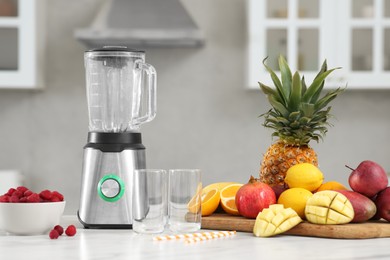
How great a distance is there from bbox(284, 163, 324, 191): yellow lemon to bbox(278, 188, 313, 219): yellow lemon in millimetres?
59

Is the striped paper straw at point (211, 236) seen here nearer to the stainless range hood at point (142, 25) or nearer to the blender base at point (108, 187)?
the blender base at point (108, 187)

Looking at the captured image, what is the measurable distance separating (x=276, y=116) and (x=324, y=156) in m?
2.22

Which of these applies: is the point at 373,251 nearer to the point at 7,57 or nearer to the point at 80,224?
the point at 80,224

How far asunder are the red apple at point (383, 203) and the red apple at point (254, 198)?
0.80 feet

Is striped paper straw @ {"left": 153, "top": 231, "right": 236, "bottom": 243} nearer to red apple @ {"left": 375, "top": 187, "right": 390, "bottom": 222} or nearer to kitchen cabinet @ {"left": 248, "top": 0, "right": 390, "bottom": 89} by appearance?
red apple @ {"left": 375, "top": 187, "right": 390, "bottom": 222}

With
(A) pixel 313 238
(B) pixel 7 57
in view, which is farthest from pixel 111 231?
(B) pixel 7 57

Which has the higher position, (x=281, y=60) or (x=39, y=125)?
(x=281, y=60)

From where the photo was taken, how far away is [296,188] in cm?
165

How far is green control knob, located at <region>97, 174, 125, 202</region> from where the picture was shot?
167cm

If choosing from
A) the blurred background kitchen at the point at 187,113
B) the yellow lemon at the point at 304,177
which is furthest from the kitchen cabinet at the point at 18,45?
the yellow lemon at the point at 304,177

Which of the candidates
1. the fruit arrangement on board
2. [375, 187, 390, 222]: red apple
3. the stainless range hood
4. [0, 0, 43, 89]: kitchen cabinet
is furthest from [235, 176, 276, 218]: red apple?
[0, 0, 43, 89]: kitchen cabinet

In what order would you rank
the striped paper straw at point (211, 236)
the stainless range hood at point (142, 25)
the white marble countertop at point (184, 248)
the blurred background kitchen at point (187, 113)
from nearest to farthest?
the white marble countertop at point (184, 248)
the striped paper straw at point (211, 236)
the stainless range hood at point (142, 25)
the blurred background kitchen at point (187, 113)

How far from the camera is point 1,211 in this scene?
5.11 feet

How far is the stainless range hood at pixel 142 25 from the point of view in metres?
3.60
